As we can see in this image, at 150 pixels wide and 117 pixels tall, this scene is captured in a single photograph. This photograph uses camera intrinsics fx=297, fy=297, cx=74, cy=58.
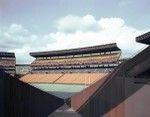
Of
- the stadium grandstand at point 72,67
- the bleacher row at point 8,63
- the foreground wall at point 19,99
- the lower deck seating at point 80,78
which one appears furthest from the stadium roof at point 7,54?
the foreground wall at point 19,99

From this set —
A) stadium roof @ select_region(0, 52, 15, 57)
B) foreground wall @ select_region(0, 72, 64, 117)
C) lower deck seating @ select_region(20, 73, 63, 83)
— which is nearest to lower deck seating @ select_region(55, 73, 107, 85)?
lower deck seating @ select_region(20, 73, 63, 83)

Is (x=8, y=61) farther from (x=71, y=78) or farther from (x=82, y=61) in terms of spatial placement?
(x=71, y=78)

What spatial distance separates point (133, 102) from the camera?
2003 centimetres

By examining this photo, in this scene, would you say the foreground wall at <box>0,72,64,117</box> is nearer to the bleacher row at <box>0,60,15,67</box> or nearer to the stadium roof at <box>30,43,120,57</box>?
the stadium roof at <box>30,43,120,57</box>

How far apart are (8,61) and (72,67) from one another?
2944 cm

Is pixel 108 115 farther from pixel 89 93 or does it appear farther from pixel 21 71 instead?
pixel 21 71

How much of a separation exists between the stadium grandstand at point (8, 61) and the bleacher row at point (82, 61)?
802 centimetres

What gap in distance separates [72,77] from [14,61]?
37.1 meters

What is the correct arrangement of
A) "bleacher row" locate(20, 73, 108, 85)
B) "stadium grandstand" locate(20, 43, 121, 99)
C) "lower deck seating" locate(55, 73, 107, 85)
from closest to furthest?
"lower deck seating" locate(55, 73, 107, 85) → "bleacher row" locate(20, 73, 108, 85) → "stadium grandstand" locate(20, 43, 121, 99)

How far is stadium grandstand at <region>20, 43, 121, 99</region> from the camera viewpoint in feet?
258

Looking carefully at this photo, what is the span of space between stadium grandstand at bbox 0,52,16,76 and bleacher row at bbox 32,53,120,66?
8024 millimetres

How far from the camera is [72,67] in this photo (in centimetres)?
9688

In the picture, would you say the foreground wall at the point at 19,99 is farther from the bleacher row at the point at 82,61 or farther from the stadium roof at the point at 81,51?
the stadium roof at the point at 81,51

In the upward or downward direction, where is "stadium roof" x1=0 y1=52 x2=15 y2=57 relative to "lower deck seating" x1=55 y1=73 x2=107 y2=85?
upward
